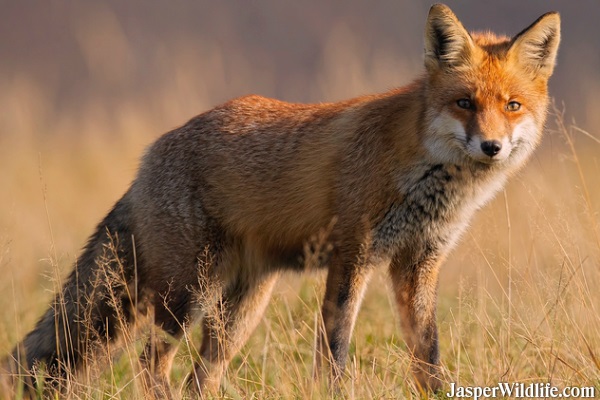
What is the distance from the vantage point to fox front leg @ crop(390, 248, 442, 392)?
5176 mm

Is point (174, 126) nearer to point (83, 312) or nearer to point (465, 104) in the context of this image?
point (83, 312)

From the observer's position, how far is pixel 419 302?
5.22m

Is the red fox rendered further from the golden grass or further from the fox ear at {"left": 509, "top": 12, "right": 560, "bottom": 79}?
the golden grass

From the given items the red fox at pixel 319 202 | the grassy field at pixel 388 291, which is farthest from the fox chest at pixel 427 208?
the grassy field at pixel 388 291

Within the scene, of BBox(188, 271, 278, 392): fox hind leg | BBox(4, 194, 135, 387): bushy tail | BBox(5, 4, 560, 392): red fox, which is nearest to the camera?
BBox(5, 4, 560, 392): red fox

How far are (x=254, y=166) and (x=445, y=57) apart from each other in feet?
4.59

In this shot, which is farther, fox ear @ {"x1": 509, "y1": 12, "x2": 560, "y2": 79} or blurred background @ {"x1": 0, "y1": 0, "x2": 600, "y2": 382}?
blurred background @ {"x1": 0, "y1": 0, "x2": 600, "y2": 382}

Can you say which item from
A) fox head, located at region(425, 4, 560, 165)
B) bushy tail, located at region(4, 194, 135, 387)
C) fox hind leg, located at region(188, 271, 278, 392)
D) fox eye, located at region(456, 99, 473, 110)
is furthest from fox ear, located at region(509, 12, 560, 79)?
bushy tail, located at region(4, 194, 135, 387)

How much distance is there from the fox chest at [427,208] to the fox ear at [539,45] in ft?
2.32

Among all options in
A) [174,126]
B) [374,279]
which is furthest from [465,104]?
[174,126]

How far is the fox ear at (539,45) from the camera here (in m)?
4.92

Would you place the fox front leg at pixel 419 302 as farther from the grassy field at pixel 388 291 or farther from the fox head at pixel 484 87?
the fox head at pixel 484 87

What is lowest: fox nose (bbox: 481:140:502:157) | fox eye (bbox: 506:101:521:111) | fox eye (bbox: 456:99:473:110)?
fox nose (bbox: 481:140:502:157)

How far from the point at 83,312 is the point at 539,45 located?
315cm
